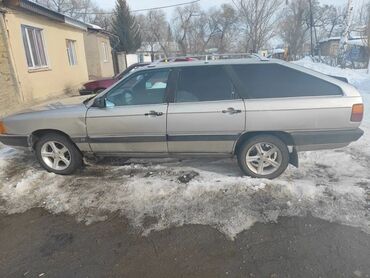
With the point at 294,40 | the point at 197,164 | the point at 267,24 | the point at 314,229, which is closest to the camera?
the point at 314,229

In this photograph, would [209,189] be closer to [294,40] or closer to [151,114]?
[151,114]

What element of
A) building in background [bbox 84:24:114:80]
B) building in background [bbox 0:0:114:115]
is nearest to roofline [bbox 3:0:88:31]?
building in background [bbox 0:0:114:115]

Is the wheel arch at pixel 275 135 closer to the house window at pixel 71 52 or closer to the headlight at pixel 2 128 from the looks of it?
the headlight at pixel 2 128

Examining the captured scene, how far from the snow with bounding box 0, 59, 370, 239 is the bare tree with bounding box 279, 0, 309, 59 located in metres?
40.4

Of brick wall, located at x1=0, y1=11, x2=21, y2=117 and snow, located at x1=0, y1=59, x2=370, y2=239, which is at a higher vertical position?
brick wall, located at x1=0, y1=11, x2=21, y2=117

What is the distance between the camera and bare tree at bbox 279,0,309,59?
4178 cm

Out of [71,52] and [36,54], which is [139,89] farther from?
[71,52]

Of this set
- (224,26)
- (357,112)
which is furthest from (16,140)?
(224,26)

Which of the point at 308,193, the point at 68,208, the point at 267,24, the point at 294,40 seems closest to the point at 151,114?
the point at 68,208

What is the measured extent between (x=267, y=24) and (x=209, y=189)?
1427 inches

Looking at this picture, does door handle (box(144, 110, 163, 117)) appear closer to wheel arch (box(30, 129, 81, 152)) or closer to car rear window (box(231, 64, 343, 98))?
car rear window (box(231, 64, 343, 98))

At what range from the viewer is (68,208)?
3793mm

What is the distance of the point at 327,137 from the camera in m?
4.04

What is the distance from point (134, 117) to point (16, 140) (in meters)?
1.99
